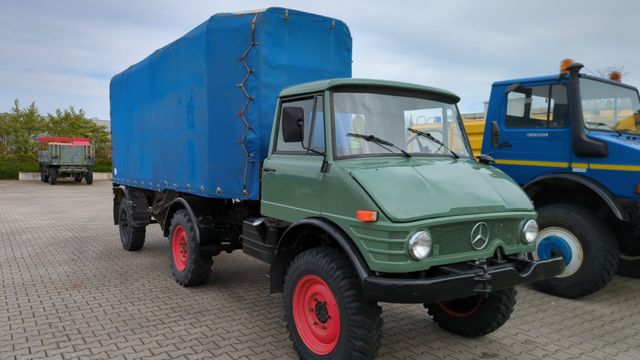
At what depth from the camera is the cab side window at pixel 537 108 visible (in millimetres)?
5918

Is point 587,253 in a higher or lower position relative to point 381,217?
lower

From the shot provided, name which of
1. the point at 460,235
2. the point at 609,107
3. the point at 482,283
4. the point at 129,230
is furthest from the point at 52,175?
the point at 482,283

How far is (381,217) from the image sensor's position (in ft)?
10.2

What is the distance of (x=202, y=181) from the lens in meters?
5.55

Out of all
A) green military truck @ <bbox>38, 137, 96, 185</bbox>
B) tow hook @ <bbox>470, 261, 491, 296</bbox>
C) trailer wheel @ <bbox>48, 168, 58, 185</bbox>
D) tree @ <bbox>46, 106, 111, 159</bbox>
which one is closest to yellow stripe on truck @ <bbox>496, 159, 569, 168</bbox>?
tow hook @ <bbox>470, 261, 491, 296</bbox>

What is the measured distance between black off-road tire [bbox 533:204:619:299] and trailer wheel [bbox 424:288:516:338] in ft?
6.42

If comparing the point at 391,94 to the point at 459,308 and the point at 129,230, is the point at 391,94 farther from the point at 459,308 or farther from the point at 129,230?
the point at 129,230

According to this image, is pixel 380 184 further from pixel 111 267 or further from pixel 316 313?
pixel 111 267

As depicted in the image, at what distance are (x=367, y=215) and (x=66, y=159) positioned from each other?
1115 inches

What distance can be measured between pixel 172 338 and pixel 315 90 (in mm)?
2762

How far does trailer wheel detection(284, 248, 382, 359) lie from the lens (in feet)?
10.7

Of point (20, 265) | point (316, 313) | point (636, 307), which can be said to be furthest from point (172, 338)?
point (636, 307)

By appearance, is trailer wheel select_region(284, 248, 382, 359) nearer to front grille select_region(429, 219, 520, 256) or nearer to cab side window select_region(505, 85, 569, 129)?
front grille select_region(429, 219, 520, 256)

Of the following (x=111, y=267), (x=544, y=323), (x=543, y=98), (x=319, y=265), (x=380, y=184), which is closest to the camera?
(x=380, y=184)
